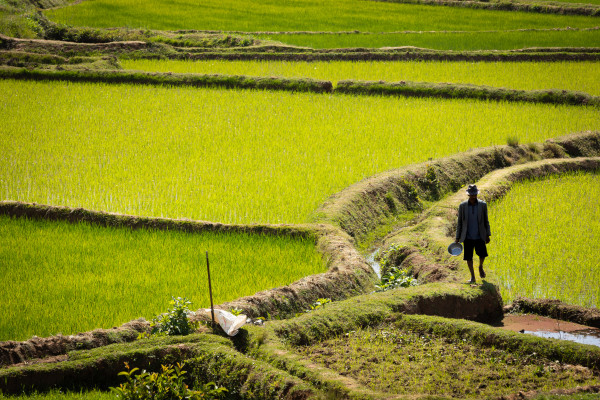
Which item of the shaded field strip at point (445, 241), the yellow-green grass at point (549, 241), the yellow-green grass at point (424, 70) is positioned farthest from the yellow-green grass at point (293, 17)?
the yellow-green grass at point (549, 241)

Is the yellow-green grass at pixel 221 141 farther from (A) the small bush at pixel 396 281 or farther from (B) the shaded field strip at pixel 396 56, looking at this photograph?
(B) the shaded field strip at pixel 396 56

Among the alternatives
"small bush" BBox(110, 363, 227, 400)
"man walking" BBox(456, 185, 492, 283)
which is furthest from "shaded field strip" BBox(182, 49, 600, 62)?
"small bush" BBox(110, 363, 227, 400)

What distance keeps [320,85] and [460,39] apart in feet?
28.0

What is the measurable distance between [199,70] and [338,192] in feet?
33.4

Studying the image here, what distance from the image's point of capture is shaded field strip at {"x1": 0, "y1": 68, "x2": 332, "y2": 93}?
637 inches

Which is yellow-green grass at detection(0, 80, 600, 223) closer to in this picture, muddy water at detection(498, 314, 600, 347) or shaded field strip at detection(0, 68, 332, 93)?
shaded field strip at detection(0, 68, 332, 93)

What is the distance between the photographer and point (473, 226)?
643 cm

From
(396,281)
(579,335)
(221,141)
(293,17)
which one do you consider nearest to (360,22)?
(293,17)

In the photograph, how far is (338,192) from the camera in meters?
9.28

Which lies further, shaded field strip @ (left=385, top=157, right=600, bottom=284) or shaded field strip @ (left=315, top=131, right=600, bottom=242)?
shaded field strip @ (left=315, top=131, right=600, bottom=242)

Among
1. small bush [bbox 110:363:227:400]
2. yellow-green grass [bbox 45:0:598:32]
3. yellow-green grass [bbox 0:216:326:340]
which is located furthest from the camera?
yellow-green grass [bbox 45:0:598:32]

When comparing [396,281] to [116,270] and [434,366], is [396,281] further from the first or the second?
[116,270]

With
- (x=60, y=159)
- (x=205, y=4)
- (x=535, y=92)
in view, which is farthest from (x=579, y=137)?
(x=205, y=4)

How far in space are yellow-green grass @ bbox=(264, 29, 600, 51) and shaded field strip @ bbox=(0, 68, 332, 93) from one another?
6.02m
